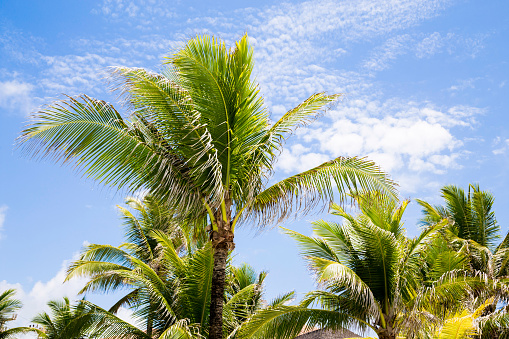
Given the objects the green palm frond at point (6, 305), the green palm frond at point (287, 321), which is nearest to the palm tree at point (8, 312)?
the green palm frond at point (6, 305)

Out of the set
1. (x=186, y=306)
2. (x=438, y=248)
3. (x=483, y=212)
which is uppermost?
(x=483, y=212)

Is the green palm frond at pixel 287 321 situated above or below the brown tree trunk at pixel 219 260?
below

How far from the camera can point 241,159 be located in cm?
943

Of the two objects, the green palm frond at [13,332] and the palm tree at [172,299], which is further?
the green palm frond at [13,332]

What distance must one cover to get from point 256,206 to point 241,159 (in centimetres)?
107

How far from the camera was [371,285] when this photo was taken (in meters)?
11.6

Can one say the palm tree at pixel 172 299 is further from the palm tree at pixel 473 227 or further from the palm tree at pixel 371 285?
the palm tree at pixel 473 227

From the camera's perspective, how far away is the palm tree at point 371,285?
10805mm

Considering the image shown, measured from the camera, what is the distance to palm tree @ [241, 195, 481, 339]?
425 inches

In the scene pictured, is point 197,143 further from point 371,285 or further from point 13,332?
point 13,332

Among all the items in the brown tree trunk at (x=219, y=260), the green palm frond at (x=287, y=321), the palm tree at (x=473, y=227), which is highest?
the palm tree at (x=473, y=227)

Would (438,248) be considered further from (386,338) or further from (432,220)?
(432,220)

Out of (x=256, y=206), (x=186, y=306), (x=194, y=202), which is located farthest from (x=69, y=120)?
(x=186, y=306)

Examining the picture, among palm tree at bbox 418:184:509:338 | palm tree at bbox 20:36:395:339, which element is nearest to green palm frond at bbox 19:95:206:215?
palm tree at bbox 20:36:395:339
